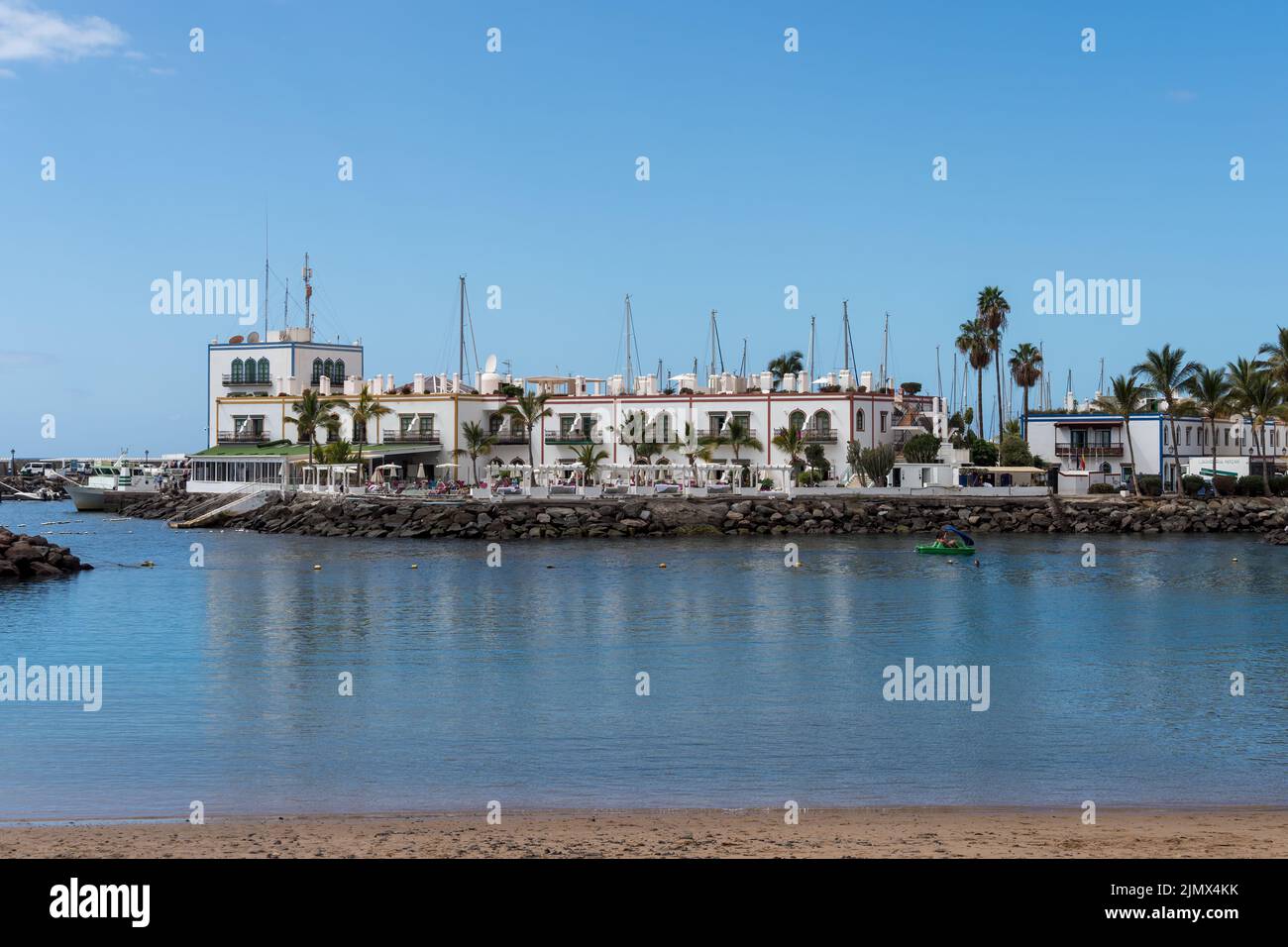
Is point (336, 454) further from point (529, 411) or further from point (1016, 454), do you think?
point (1016, 454)

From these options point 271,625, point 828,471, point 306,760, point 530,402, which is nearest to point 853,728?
point 306,760

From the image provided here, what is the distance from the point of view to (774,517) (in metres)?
73.8

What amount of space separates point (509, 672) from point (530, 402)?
2367 inches

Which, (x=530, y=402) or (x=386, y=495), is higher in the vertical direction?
(x=530, y=402)

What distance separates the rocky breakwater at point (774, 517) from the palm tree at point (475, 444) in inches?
509

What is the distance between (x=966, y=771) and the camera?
18969 millimetres

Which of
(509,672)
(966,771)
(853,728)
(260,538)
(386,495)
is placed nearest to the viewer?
(966,771)

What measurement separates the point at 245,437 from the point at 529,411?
22.6 meters

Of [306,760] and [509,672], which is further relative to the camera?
[509,672]
